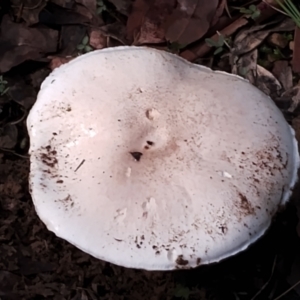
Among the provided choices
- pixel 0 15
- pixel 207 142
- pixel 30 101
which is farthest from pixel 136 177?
pixel 0 15

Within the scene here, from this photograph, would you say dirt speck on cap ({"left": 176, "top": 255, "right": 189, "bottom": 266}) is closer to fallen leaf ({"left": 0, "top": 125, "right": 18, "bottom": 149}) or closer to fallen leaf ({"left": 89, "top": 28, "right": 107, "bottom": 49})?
fallen leaf ({"left": 0, "top": 125, "right": 18, "bottom": 149})

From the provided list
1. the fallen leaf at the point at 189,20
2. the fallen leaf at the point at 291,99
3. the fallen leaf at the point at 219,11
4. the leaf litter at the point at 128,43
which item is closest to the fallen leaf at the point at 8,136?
the leaf litter at the point at 128,43

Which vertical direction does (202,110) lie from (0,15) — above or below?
above

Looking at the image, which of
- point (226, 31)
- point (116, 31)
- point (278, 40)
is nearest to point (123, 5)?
point (116, 31)

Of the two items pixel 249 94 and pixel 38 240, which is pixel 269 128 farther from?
pixel 38 240

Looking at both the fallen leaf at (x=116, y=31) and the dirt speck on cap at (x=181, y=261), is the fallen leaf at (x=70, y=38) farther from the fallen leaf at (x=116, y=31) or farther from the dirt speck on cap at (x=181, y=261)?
the dirt speck on cap at (x=181, y=261)

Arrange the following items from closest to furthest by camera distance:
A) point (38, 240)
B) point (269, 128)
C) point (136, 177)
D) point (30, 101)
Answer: point (136, 177) → point (269, 128) → point (38, 240) → point (30, 101)

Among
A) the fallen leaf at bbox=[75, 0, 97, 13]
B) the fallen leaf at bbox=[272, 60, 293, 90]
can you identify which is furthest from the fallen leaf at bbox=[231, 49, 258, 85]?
the fallen leaf at bbox=[75, 0, 97, 13]
